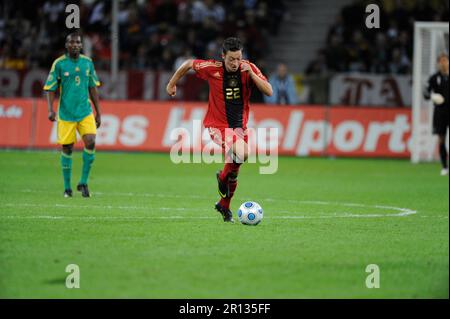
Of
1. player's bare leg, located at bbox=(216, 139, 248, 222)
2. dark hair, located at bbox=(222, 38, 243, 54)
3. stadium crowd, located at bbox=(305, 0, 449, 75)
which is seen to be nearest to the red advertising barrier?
stadium crowd, located at bbox=(305, 0, 449, 75)

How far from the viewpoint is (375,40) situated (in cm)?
2897

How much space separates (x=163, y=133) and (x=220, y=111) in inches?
515

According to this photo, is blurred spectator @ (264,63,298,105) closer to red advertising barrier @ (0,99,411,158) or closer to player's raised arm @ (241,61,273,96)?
red advertising barrier @ (0,99,411,158)

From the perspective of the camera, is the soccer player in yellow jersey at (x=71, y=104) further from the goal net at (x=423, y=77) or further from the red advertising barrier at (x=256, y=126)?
the goal net at (x=423, y=77)

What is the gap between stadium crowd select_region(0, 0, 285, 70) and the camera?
30.1 meters

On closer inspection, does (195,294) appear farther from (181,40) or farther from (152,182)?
(181,40)

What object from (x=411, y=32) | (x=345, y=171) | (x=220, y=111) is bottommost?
(x=345, y=171)

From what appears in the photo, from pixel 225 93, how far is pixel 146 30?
62.7 ft

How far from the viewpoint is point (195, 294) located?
7.53m

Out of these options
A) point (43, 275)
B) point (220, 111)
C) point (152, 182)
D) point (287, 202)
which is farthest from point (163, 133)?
point (43, 275)

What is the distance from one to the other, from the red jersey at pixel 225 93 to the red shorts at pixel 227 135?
0.17ft

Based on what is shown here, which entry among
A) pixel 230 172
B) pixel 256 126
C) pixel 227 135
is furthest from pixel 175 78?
pixel 256 126

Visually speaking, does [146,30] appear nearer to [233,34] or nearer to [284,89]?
[233,34]

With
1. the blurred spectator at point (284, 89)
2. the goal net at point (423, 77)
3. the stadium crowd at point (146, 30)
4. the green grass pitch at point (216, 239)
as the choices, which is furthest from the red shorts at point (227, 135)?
the stadium crowd at point (146, 30)
